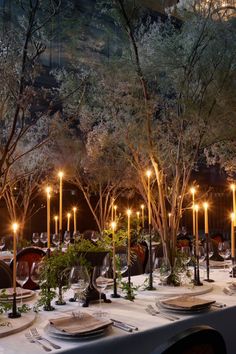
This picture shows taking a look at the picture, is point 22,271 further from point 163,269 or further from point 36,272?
point 163,269

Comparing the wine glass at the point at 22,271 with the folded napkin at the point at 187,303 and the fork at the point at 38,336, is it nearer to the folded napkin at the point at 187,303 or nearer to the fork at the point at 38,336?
the fork at the point at 38,336

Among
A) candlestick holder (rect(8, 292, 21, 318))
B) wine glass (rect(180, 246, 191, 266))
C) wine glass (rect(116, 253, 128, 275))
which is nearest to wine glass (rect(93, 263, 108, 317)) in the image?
wine glass (rect(116, 253, 128, 275))

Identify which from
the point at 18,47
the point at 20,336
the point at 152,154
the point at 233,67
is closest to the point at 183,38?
the point at 233,67

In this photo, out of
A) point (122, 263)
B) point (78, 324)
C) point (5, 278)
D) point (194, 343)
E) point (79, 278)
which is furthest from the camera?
point (5, 278)

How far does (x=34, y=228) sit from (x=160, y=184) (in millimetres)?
9893

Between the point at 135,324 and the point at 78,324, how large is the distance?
314mm

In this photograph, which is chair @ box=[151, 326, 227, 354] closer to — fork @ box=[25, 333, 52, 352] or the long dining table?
the long dining table

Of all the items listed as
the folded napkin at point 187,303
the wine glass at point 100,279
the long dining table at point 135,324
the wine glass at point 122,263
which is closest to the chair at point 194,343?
the long dining table at point 135,324

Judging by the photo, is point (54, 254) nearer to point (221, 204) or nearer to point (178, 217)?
point (178, 217)

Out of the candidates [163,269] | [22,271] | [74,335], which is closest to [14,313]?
[22,271]

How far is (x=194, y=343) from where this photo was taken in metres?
1.72

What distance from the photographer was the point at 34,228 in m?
12.8

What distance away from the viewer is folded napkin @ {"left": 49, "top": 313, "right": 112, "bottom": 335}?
6.66 feet

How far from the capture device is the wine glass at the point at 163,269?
317 cm
